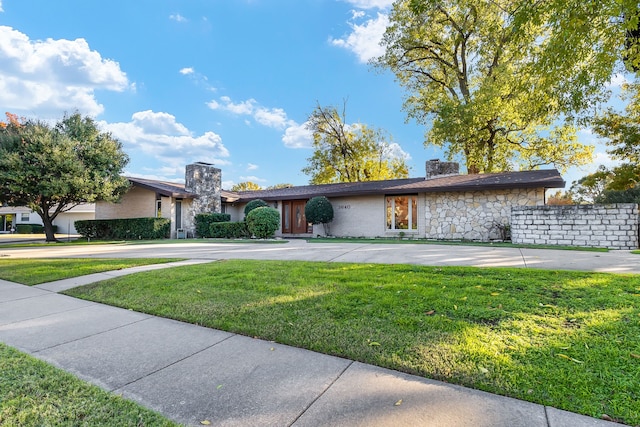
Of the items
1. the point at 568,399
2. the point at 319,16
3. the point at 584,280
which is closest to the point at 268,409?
the point at 568,399

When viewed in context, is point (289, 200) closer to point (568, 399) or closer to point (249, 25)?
point (249, 25)

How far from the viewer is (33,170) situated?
14.4 m

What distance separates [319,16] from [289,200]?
380 inches

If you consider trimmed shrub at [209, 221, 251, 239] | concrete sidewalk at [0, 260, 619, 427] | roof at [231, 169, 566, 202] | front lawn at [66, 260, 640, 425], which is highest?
roof at [231, 169, 566, 202]

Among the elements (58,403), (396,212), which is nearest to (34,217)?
(396,212)

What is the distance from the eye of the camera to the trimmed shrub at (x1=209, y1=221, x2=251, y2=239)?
53.0 feet

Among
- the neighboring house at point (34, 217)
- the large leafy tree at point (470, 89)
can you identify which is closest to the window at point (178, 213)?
the large leafy tree at point (470, 89)

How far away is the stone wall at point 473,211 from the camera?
12.9 meters

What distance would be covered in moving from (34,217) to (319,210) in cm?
3586

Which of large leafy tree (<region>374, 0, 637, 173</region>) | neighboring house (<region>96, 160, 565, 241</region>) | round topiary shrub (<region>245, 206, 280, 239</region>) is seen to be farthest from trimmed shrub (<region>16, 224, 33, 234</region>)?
large leafy tree (<region>374, 0, 637, 173</region>)

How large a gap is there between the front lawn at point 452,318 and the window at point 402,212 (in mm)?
9899

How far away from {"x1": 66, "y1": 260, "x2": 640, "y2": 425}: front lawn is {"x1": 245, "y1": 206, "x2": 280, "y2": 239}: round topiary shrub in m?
8.93

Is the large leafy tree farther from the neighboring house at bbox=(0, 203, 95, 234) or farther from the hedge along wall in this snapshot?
the neighboring house at bbox=(0, 203, 95, 234)

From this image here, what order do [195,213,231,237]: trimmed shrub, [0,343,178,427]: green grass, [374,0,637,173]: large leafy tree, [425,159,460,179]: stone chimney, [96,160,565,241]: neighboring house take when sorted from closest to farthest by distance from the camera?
[0,343,178,427]: green grass
[96,160,565,241]: neighboring house
[425,159,460,179]: stone chimney
[374,0,637,173]: large leafy tree
[195,213,231,237]: trimmed shrub
